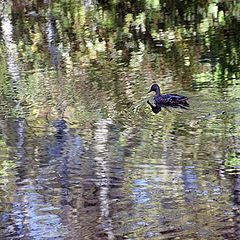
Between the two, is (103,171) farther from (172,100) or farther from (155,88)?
(155,88)

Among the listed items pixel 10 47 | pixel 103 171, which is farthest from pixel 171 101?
pixel 10 47

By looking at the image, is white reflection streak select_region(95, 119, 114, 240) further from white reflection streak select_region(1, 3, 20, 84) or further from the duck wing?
white reflection streak select_region(1, 3, 20, 84)

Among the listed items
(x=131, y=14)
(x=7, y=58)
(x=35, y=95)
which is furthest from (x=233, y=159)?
(x=131, y=14)

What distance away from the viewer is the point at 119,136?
25.8ft

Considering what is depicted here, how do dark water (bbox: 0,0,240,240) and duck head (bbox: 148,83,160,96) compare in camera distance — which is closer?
dark water (bbox: 0,0,240,240)

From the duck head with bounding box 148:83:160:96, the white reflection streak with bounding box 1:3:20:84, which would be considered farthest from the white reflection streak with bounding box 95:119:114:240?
the white reflection streak with bounding box 1:3:20:84

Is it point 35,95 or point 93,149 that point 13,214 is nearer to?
point 93,149

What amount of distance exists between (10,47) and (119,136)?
6.18 meters

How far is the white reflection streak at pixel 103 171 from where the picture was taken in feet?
18.6

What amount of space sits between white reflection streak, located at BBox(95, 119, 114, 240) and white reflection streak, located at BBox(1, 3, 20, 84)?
2822 millimetres

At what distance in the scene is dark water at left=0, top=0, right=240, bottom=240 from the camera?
5742 mm

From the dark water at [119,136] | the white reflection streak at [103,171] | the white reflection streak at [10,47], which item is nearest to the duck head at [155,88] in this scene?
the dark water at [119,136]

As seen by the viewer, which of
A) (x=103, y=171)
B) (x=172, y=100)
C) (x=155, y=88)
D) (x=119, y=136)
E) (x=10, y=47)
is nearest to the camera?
(x=103, y=171)

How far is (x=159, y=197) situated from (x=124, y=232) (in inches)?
28.4
